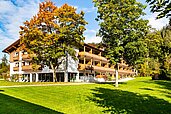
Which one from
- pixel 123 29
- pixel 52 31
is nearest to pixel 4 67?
pixel 52 31

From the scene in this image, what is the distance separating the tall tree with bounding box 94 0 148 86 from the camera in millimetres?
36219

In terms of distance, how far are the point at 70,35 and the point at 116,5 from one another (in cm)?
1163

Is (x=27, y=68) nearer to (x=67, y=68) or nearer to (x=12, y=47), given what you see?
(x=12, y=47)

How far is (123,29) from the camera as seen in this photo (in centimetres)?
3675

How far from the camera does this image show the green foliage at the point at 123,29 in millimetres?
36250

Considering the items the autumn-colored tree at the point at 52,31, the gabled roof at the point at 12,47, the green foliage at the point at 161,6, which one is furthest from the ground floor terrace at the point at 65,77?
the green foliage at the point at 161,6

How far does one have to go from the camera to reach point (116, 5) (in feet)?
124

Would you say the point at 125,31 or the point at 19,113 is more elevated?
the point at 125,31

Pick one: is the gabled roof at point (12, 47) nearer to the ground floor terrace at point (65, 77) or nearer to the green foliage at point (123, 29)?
the ground floor terrace at point (65, 77)

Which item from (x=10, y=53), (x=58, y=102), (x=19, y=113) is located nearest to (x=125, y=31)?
(x=58, y=102)

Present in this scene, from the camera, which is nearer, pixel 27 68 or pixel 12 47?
pixel 27 68

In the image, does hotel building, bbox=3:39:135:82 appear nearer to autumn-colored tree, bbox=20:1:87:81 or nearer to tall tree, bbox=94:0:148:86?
autumn-colored tree, bbox=20:1:87:81

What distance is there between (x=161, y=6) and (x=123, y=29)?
28.9 m

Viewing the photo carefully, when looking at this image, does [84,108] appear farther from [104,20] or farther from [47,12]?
[47,12]
